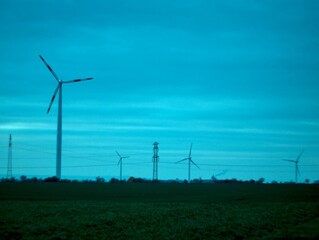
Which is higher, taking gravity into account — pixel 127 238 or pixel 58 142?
pixel 58 142

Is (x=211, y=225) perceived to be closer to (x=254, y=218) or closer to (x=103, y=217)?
(x=254, y=218)

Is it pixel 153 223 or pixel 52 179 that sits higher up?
pixel 52 179

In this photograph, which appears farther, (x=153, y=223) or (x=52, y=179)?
(x=52, y=179)

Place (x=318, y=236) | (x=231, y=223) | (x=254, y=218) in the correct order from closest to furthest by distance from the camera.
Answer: (x=318, y=236) → (x=231, y=223) → (x=254, y=218)

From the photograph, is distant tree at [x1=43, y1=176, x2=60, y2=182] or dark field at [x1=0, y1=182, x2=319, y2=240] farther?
distant tree at [x1=43, y1=176, x2=60, y2=182]

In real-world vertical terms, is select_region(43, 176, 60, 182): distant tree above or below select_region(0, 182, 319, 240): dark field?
above

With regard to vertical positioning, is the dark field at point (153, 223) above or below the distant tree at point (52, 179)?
below

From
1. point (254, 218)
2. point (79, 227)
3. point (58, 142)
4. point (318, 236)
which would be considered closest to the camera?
point (318, 236)

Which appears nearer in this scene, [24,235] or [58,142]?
[24,235]

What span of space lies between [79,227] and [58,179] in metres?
56.1

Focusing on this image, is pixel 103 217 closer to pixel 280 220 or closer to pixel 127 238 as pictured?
pixel 127 238

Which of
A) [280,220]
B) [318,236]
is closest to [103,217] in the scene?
[280,220]

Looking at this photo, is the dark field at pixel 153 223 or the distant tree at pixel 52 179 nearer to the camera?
the dark field at pixel 153 223

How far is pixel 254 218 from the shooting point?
99.1 feet
